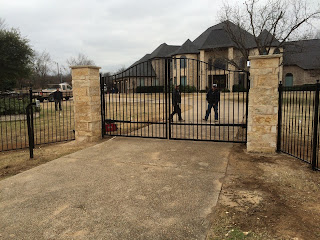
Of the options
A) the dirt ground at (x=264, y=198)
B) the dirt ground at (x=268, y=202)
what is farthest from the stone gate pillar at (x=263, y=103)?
the dirt ground at (x=268, y=202)

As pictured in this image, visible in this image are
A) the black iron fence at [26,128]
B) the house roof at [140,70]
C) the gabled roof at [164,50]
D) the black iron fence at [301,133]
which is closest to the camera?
the black iron fence at [301,133]

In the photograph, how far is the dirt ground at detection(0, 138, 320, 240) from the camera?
2.88m

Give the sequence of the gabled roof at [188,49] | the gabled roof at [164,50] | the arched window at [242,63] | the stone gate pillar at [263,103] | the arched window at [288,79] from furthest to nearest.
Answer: the gabled roof at [164,50] < the arched window at [288,79] < the gabled roof at [188,49] < the arched window at [242,63] < the stone gate pillar at [263,103]

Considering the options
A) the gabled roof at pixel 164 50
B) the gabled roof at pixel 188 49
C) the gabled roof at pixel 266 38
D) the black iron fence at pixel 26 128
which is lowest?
the black iron fence at pixel 26 128

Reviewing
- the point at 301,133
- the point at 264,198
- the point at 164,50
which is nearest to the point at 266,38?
the point at 301,133

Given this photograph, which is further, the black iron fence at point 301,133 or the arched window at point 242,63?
the arched window at point 242,63

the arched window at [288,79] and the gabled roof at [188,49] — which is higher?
the gabled roof at [188,49]

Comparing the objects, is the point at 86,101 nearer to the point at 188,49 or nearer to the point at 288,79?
the point at 188,49

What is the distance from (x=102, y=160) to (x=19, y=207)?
2.31 meters

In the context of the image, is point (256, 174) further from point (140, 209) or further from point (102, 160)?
point (102, 160)

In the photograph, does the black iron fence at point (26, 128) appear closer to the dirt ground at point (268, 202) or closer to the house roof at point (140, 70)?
the house roof at point (140, 70)

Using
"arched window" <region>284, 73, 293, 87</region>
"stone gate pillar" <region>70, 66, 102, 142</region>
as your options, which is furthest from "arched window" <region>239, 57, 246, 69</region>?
"stone gate pillar" <region>70, 66, 102, 142</region>

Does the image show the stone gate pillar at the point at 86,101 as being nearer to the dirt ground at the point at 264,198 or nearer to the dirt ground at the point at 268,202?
the dirt ground at the point at 264,198

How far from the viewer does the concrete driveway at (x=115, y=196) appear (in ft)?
9.68
